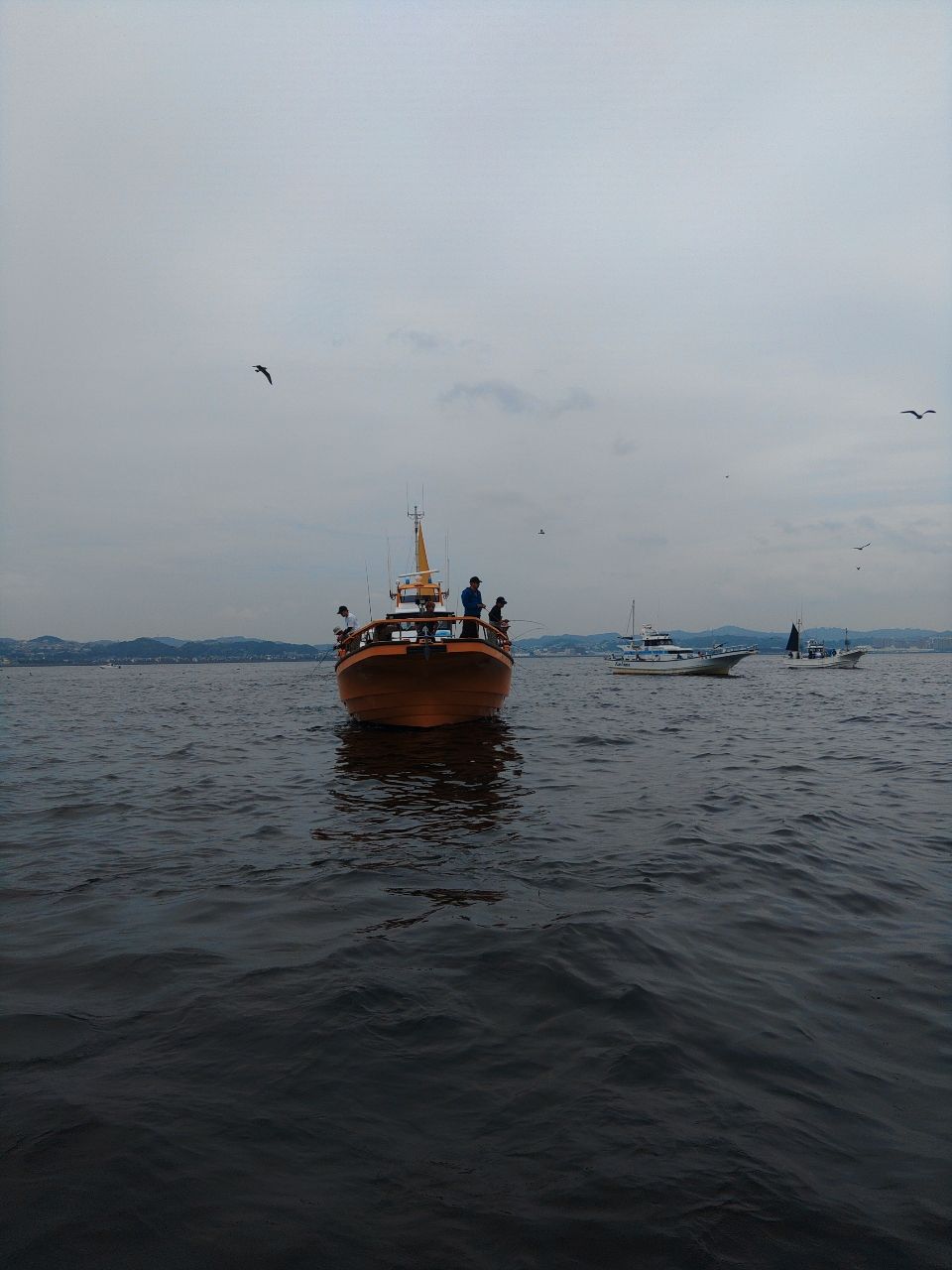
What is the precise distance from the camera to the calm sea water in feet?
7.68

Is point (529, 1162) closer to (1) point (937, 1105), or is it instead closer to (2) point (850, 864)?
(1) point (937, 1105)

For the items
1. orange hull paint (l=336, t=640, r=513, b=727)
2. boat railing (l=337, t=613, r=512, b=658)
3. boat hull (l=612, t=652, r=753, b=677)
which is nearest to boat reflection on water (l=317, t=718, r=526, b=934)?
orange hull paint (l=336, t=640, r=513, b=727)

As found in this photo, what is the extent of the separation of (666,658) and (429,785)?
4616 centimetres

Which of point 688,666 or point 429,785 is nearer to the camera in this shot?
point 429,785

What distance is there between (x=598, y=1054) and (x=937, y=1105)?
1470mm

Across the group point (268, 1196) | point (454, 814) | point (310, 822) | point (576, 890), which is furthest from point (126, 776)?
point (268, 1196)

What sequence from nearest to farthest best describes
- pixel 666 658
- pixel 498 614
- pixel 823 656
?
pixel 498 614
pixel 666 658
pixel 823 656

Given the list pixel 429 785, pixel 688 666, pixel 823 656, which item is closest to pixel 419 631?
pixel 429 785

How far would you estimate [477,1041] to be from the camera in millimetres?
3428

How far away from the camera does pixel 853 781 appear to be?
412 inches

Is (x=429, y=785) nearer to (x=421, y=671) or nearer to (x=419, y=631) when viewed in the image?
(x=421, y=671)

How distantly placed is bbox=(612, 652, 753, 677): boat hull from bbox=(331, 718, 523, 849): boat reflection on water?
39074 millimetres

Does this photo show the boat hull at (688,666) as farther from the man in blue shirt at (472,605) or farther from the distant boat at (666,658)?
A: the man in blue shirt at (472,605)

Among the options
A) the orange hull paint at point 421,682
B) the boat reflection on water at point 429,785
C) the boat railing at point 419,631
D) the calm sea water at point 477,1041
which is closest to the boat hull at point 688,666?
the boat railing at point 419,631
